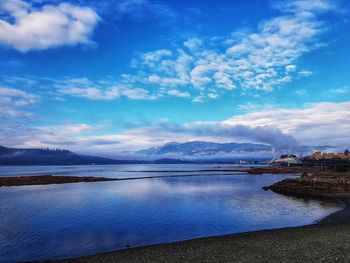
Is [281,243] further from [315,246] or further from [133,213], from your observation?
[133,213]

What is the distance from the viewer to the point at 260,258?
1656 centimetres

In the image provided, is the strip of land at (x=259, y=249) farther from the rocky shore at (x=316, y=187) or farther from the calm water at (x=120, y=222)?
the rocky shore at (x=316, y=187)

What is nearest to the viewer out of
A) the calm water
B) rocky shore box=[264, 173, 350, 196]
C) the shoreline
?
the shoreline

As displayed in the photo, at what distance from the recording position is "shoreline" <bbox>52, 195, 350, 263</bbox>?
54.7 ft

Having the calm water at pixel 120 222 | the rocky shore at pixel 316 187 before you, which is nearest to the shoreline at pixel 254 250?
the calm water at pixel 120 222

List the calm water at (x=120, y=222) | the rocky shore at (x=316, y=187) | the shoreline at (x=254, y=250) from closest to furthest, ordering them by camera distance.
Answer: the shoreline at (x=254, y=250)
the calm water at (x=120, y=222)
the rocky shore at (x=316, y=187)

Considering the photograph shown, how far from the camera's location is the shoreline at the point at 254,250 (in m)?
16.7

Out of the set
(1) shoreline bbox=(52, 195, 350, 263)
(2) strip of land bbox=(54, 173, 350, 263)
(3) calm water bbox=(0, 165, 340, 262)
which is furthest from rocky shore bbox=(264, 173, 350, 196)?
(1) shoreline bbox=(52, 195, 350, 263)

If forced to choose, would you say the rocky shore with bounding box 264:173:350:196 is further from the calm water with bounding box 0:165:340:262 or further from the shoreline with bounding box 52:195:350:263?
the shoreline with bounding box 52:195:350:263

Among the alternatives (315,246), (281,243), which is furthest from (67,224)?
(315,246)

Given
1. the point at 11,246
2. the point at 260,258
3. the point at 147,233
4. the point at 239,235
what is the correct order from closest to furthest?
the point at 260,258
the point at 11,246
the point at 239,235
the point at 147,233

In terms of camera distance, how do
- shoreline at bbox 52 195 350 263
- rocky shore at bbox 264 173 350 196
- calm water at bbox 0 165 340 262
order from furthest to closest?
1. rocky shore at bbox 264 173 350 196
2. calm water at bbox 0 165 340 262
3. shoreline at bbox 52 195 350 263

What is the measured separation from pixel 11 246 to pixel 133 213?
15.5m

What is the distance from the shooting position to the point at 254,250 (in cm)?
1842
